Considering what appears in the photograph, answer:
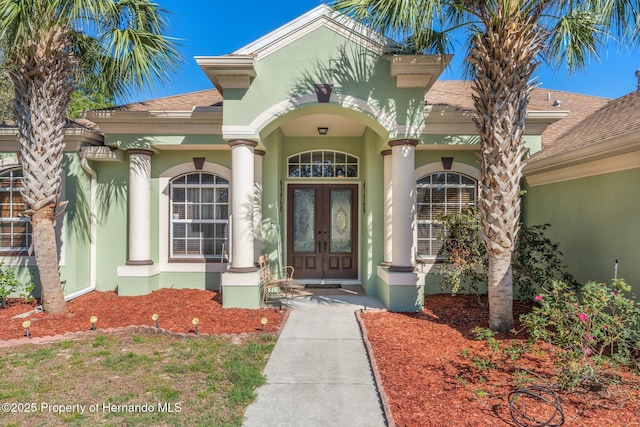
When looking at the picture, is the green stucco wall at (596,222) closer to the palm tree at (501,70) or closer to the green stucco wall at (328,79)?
the palm tree at (501,70)

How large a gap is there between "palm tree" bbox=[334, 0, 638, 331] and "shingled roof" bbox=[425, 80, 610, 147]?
3.33 metres

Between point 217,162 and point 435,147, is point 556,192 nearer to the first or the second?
point 435,147

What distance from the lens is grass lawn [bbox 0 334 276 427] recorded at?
11.5ft

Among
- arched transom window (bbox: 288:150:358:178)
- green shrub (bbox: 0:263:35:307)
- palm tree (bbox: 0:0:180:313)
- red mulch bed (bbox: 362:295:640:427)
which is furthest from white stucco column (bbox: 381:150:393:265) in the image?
green shrub (bbox: 0:263:35:307)

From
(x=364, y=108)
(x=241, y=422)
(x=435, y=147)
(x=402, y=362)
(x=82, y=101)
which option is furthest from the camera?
(x=82, y=101)

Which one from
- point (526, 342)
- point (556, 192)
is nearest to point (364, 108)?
point (556, 192)

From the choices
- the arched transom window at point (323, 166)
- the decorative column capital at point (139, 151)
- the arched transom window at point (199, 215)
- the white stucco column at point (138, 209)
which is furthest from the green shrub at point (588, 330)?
the decorative column capital at point (139, 151)

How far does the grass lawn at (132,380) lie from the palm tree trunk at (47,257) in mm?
1636

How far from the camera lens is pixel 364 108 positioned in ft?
22.8

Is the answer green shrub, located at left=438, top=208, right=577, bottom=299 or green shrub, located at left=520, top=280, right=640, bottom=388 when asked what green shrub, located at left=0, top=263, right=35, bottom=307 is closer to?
green shrub, located at left=438, top=208, right=577, bottom=299

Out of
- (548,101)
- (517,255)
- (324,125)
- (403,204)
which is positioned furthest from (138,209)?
(548,101)

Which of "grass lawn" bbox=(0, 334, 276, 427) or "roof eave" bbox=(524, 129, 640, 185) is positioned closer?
"grass lawn" bbox=(0, 334, 276, 427)

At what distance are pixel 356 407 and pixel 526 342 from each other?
3118 millimetres

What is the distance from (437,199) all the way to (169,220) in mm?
6728
